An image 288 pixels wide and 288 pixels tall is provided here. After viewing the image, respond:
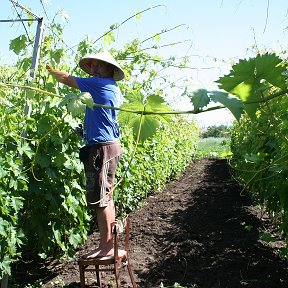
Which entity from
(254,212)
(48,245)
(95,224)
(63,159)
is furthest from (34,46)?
(254,212)

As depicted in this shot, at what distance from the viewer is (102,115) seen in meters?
3.56

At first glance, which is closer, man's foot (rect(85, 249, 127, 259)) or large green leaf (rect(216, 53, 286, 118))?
large green leaf (rect(216, 53, 286, 118))

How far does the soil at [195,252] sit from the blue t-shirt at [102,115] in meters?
1.38

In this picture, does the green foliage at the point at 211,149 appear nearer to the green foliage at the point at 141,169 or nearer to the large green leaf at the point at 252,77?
the green foliage at the point at 141,169

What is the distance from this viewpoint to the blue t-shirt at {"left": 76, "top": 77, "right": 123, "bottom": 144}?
3342 millimetres

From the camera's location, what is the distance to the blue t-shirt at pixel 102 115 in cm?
334

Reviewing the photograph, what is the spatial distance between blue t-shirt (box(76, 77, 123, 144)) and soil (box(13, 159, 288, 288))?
138 centimetres

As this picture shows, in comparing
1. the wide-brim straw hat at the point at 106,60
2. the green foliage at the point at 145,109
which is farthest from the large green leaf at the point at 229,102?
the wide-brim straw hat at the point at 106,60

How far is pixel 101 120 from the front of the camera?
3566 millimetres

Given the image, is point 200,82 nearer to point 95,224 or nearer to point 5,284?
point 5,284

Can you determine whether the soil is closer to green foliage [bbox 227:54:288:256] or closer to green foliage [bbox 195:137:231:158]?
green foliage [bbox 227:54:288:256]

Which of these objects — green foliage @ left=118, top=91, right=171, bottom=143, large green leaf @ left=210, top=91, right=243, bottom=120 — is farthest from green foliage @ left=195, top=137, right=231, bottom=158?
large green leaf @ left=210, top=91, right=243, bottom=120

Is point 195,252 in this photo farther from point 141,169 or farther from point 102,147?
point 141,169

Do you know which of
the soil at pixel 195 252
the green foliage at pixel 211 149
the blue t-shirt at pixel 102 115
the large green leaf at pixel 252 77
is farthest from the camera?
the green foliage at pixel 211 149
